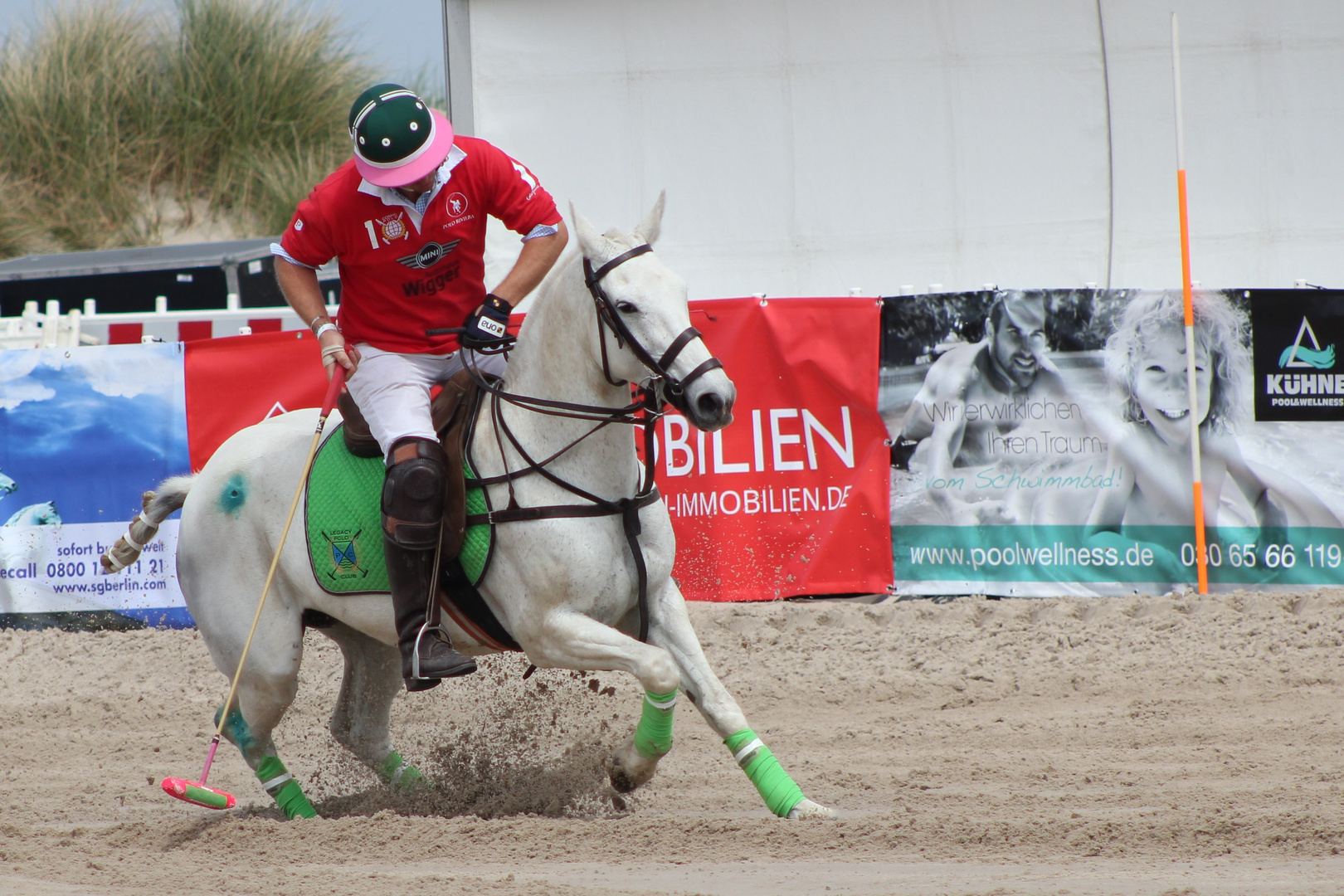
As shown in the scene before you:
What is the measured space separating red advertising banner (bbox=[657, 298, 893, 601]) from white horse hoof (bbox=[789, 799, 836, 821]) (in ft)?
12.7

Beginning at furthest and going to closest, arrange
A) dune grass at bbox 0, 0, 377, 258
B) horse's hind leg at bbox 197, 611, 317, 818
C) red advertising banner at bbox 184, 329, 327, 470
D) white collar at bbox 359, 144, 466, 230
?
dune grass at bbox 0, 0, 377, 258, red advertising banner at bbox 184, 329, 327, 470, horse's hind leg at bbox 197, 611, 317, 818, white collar at bbox 359, 144, 466, 230

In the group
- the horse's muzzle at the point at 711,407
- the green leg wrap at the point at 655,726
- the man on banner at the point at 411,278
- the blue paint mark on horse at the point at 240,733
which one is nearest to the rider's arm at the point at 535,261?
the man on banner at the point at 411,278

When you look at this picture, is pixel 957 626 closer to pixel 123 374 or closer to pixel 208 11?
pixel 123 374

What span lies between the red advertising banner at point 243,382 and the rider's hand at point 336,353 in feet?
12.6

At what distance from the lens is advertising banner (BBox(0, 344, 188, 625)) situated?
28.2ft

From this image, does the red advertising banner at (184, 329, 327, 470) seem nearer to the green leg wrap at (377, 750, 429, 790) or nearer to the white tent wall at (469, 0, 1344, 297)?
the white tent wall at (469, 0, 1344, 297)

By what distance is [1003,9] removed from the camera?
991 centimetres

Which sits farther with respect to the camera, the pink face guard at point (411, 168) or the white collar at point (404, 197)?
the white collar at point (404, 197)

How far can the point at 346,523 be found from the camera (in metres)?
4.87

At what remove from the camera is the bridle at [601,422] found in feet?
13.7

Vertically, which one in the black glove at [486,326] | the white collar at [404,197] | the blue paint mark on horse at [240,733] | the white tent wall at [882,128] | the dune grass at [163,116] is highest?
the dune grass at [163,116]

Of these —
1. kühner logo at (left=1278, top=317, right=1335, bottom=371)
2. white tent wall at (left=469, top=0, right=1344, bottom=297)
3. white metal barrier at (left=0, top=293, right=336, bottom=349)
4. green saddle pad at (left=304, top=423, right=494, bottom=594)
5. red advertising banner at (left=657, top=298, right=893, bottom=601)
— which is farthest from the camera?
white metal barrier at (left=0, top=293, right=336, bottom=349)

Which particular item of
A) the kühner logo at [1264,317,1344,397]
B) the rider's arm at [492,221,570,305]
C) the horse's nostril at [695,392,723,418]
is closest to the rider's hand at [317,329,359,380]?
the rider's arm at [492,221,570,305]

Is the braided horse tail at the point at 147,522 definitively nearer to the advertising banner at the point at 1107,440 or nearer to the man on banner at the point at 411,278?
the man on banner at the point at 411,278
